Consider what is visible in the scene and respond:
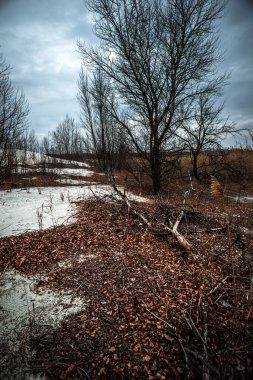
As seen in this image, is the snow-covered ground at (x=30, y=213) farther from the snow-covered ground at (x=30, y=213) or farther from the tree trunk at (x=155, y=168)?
the tree trunk at (x=155, y=168)

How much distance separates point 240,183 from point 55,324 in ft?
44.6

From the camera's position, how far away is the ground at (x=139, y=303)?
5.78 ft

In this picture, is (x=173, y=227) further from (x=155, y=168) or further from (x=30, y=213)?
(x=155, y=168)


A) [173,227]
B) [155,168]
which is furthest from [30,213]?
[155,168]

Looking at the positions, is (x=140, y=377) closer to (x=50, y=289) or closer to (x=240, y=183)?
(x=50, y=289)

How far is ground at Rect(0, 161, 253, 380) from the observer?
176cm

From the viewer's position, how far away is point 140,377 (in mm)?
1697

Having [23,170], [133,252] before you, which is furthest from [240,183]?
[23,170]

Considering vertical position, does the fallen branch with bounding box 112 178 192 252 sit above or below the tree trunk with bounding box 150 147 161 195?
below

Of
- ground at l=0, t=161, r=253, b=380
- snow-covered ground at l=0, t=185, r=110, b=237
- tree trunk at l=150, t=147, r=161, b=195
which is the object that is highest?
tree trunk at l=150, t=147, r=161, b=195

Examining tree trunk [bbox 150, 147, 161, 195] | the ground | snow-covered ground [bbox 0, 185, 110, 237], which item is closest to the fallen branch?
the ground

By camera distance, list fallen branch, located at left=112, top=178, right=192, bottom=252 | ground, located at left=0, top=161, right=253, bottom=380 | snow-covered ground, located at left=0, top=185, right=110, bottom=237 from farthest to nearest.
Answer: snow-covered ground, located at left=0, top=185, right=110, bottom=237
fallen branch, located at left=112, top=178, right=192, bottom=252
ground, located at left=0, top=161, right=253, bottom=380

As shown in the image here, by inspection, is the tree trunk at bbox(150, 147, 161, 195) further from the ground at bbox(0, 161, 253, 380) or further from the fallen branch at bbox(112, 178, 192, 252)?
the ground at bbox(0, 161, 253, 380)

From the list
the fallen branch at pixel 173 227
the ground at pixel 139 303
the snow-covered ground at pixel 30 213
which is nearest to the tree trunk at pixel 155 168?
the snow-covered ground at pixel 30 213
